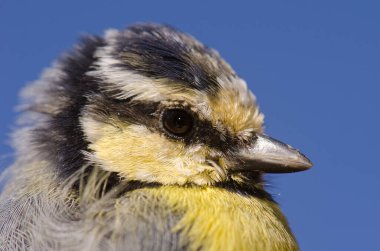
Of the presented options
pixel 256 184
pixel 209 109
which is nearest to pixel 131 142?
pixel 209 109

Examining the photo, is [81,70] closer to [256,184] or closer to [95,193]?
[95,193]

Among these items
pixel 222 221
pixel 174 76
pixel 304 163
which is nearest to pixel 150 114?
pixel 174 76

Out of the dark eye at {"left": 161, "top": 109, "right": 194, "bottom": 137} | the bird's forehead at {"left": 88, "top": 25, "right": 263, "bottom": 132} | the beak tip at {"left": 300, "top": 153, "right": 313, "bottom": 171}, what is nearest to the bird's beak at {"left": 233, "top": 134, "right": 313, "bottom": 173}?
the beak tip at {"left": 300, "top": 153, "right": 313, "bottom": 171}

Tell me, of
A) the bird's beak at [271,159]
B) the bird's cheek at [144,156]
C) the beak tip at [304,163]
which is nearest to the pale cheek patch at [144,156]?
the bird's cheek at [144,156]

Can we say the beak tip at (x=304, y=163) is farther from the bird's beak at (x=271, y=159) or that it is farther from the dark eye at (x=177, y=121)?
the dark eye at (x=177, y=121)

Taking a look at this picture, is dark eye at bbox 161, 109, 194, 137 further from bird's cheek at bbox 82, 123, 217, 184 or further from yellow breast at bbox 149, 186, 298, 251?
yellow breast at bbox 149, 186, 298, 251

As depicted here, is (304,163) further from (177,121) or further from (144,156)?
(144,156)
